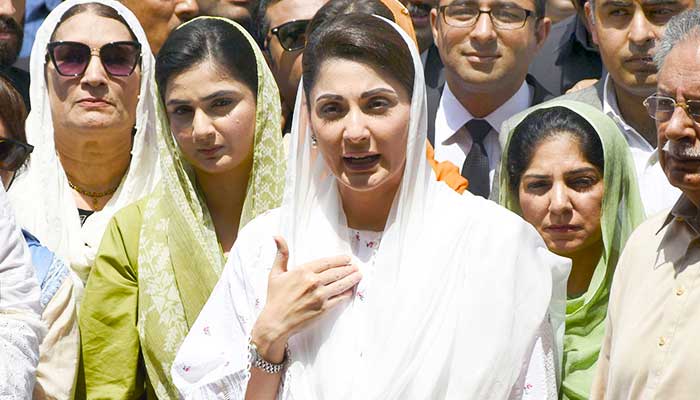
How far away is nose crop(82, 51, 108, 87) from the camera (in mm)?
5594

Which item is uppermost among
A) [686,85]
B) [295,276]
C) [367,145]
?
[686,85]

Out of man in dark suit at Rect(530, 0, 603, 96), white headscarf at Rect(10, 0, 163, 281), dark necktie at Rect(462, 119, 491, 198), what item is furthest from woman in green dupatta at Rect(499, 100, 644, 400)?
white headscarf at Rect(10, 0, 163, 281)

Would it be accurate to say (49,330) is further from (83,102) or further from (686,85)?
(686,85)

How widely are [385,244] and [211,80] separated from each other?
1164 mm

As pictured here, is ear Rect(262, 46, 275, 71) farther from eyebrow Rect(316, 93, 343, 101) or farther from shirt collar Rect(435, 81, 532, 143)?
eyebrow Rect(316, 93, 343, 101)

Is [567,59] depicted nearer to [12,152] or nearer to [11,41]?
[11,41]

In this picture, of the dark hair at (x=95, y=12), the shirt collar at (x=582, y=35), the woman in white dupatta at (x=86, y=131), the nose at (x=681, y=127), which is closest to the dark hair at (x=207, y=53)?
the woman in white dupatta at (x=86, y=131)

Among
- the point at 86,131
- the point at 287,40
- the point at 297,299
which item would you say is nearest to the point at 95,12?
the point at 86,131

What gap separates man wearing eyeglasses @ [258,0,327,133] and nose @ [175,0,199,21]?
1.38 feet

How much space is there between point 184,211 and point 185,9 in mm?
1559

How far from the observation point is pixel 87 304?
504 centimetres

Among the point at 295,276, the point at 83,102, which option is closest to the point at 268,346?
the point at 295,276

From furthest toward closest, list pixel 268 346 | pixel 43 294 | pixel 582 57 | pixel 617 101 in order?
pixel 582 57 < pixel 617 101 < pixel 43 294 < pixel 268 346

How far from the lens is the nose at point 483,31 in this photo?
581cm
